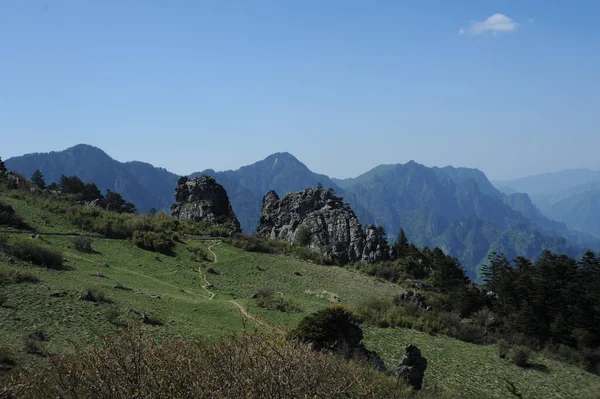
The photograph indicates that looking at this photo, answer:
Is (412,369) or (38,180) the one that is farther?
(38,180)

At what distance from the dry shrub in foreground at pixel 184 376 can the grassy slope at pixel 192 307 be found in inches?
180

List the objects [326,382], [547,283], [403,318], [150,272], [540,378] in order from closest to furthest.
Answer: [326,382], [540,378], [403,318], [150,272], [547,283]

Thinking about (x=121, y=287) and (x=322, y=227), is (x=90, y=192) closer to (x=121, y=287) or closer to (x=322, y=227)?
(x=322, y=227)

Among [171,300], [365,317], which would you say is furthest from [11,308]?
[365,317]

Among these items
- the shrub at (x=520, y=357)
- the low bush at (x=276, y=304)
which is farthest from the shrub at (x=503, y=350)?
the low bush at (x=276, y=304)

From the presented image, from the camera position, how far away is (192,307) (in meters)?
23.6

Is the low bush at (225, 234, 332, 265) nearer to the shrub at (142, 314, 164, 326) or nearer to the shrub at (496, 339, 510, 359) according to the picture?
the shrub at (496, 339, 510, 359)

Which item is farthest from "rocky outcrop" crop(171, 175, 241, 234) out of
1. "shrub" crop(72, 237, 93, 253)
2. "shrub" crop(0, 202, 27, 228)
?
"shrub" crop(72, 237, 93, 253)

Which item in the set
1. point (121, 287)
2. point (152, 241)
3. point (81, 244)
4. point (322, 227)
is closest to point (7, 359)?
point (121, 287)

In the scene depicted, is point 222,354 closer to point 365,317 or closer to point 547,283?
point 365,317

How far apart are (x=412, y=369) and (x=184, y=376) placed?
10556 millimetres

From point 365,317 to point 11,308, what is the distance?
18.7 metres

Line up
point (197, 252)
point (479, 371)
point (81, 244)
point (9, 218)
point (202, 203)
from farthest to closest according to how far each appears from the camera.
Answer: point (202, 203), point (197, 252), point (9, 218), point (81, 244), point (479, 371)

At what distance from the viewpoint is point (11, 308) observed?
17078 millimetres
